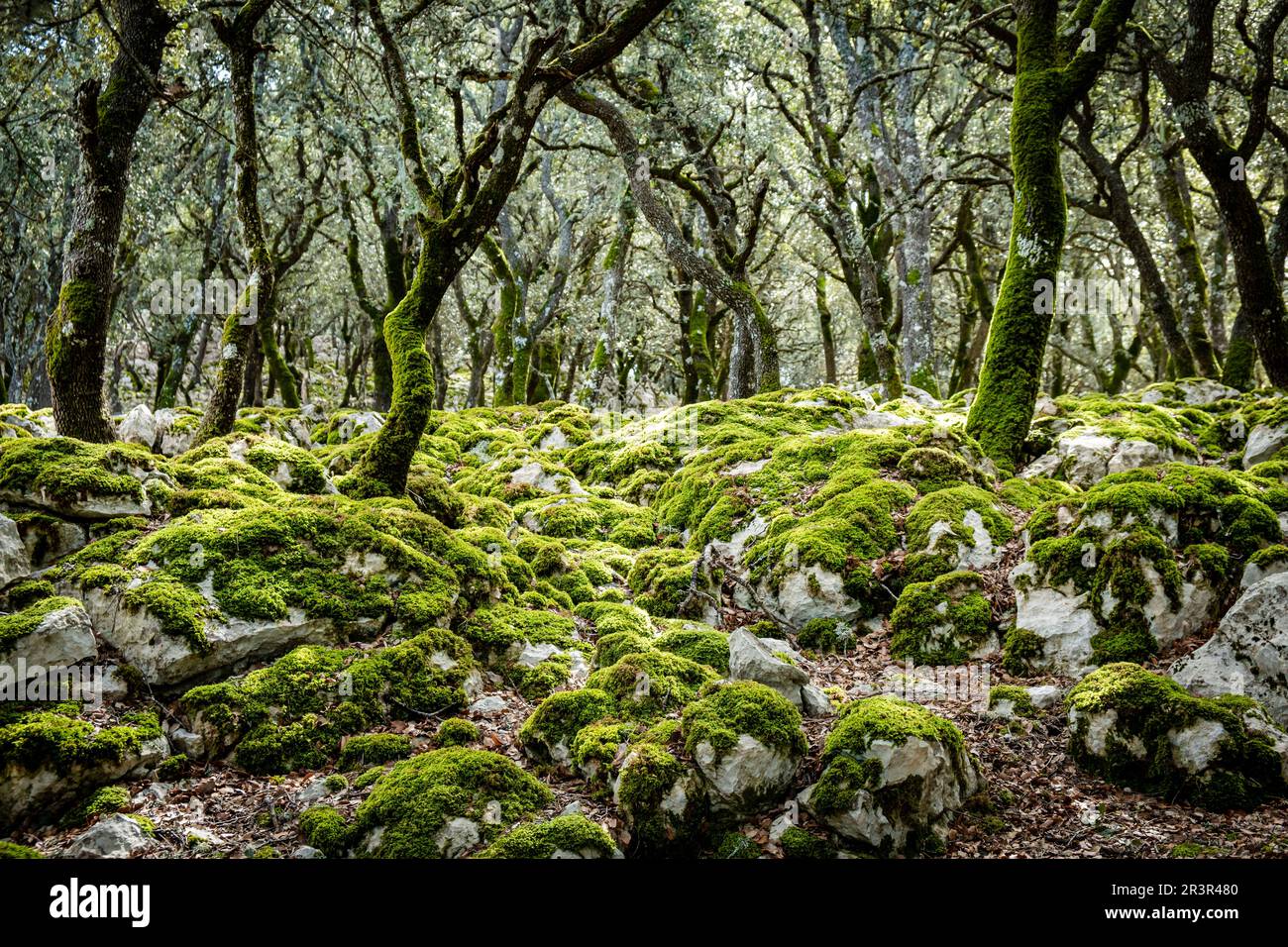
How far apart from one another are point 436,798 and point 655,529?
5.96 m

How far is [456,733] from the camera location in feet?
17.7

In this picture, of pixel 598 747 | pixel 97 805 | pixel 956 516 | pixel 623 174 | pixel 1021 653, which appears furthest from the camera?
pixel 623 174

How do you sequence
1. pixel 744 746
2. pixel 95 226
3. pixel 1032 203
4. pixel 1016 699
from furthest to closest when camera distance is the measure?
pixel 1032 203 → pixel 95 226 → pixel 1016 699 → pixel 744 746

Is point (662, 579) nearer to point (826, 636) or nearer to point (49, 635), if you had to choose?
point (826, 636)

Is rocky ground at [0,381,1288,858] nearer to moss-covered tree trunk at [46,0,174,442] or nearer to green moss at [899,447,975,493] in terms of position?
green moss at [899,447,975,493]

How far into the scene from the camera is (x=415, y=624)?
645 centimetres

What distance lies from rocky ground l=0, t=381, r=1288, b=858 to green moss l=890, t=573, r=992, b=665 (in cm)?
3

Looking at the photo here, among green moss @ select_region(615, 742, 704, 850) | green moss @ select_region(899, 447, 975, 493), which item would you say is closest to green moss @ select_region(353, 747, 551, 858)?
green moss @ select_region(615, 742, 704, 850)

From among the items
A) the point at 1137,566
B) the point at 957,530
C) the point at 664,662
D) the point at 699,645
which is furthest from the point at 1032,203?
the point at 664,662

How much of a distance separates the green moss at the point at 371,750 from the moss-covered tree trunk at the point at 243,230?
556cm

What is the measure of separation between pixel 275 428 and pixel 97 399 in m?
4.39

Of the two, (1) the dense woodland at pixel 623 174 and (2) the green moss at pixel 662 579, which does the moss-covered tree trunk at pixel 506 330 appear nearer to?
(1) the dense woodland at pixel 623 174

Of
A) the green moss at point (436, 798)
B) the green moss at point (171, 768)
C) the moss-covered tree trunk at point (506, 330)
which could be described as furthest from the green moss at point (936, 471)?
the moss-covered tree trunk at point (506, 330)
